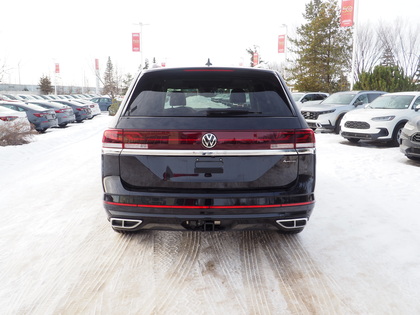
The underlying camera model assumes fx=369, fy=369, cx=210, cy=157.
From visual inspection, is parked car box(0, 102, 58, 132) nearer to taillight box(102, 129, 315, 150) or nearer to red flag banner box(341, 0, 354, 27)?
taillight box(102, 129, 315, 150)

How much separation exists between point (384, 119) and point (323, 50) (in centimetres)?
2503

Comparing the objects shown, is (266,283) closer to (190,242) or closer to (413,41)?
(190,242)

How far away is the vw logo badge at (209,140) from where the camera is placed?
9.84 ft

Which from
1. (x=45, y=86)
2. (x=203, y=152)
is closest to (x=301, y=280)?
(x=203, y=152)

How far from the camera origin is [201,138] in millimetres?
3002

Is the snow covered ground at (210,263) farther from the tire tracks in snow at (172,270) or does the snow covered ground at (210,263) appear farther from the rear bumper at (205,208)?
the rear bumper at (205,208)

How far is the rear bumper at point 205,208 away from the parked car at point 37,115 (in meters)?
14.7

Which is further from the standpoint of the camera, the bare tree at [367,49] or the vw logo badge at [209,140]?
the bare tree at [367,49]

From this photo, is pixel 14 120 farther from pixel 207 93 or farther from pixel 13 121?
pixel 207 93

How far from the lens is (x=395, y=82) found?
931 inches

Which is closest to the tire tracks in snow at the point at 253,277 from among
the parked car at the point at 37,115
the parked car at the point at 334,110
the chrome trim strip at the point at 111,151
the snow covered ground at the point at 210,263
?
the snow covered ground at the point at 210,263

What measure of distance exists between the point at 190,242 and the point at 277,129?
68.6 inches

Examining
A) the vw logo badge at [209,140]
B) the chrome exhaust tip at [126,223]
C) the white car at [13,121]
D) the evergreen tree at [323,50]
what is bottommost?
the chrome exhaust tip at [126,223]

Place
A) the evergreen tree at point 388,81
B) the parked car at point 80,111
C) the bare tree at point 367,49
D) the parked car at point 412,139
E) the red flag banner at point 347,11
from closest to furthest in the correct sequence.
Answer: the parked car at point 412,139 → the red flag banner at point 347,11 → the parked car at point 80,111 → the evergreen tree at point 388,81 → the bare tree at point 367,49
